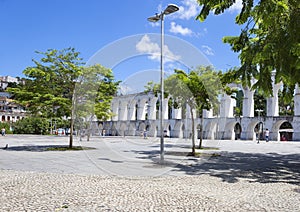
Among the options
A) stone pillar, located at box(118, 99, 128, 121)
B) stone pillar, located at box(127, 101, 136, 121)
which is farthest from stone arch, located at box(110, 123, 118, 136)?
stone pillar, located at box(127, 101, 136, 121)

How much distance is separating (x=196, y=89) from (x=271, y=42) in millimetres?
8854

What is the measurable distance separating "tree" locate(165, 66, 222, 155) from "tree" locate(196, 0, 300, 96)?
284 inches

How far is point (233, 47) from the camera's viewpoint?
11.6 meters

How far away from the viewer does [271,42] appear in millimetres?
9375

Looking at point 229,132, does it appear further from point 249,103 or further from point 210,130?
point 249,103

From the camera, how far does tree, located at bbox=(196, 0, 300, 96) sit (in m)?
8.05

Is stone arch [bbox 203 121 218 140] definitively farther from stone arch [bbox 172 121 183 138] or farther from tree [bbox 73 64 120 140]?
tree [bbox 73 64 120 140]

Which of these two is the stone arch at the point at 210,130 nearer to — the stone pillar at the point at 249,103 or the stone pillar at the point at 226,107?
A: the stone pillar at the point at 226,107

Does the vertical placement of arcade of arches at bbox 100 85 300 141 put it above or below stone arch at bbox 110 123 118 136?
above

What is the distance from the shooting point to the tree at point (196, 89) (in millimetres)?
17938

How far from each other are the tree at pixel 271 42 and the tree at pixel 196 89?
7.21m

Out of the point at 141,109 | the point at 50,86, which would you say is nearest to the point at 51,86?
the point at 50,86

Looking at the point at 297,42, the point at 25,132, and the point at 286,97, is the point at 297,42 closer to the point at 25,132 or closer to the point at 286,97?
the point at 286,97

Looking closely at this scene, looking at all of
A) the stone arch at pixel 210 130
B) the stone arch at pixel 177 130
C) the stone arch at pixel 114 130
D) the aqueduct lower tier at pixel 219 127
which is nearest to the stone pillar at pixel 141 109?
the aqueduct lower tier at pixel 219 127
